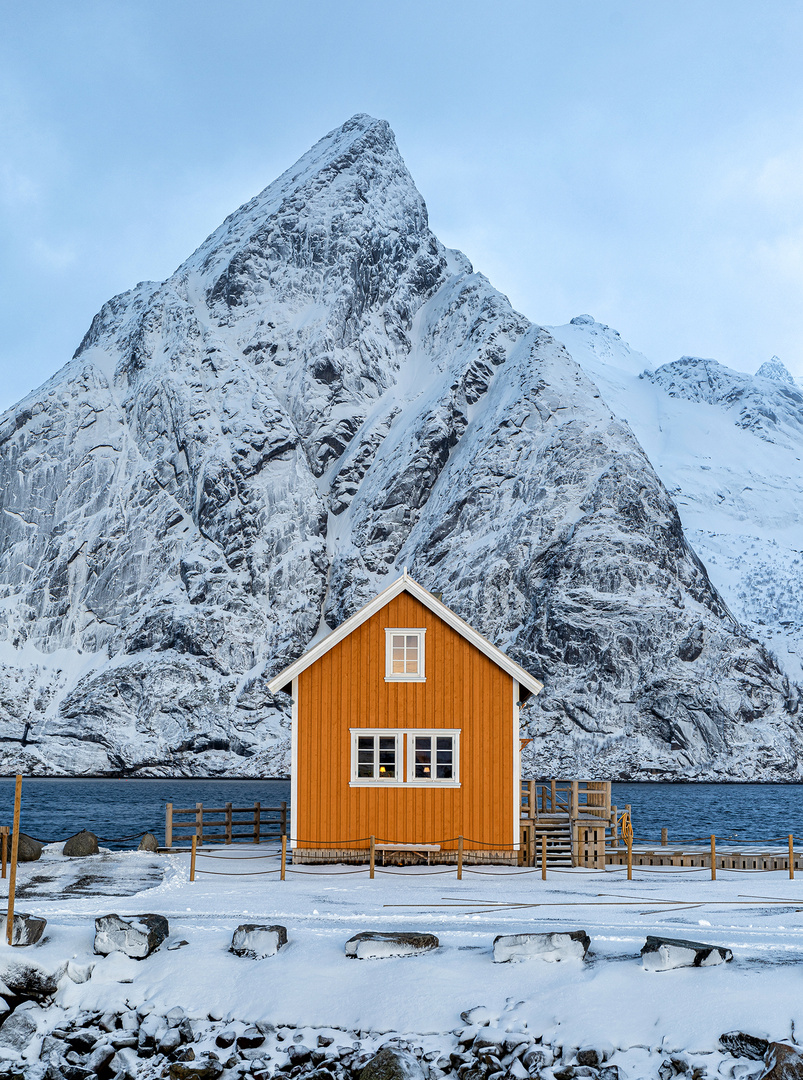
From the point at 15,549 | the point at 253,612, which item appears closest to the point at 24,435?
→ the point at 15,549

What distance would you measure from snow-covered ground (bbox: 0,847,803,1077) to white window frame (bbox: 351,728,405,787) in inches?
307

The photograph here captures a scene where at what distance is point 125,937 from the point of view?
15.4 metres

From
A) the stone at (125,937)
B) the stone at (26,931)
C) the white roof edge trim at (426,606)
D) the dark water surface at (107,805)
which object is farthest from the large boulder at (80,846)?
the stone at (125,937)

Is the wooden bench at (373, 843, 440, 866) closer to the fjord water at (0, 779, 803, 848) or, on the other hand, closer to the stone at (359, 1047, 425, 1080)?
the fjord water at (0, 779, 803, 848)

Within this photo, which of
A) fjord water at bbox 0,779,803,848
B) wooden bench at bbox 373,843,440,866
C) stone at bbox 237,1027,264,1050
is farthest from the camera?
fjord water at bbox 0,779,803,848

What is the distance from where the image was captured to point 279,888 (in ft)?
75.0

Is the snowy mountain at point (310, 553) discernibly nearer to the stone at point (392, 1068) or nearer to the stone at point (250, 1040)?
the stone at point (250, 1040)

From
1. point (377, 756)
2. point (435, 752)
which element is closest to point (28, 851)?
point (377, 756)

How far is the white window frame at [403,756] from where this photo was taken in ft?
94.9

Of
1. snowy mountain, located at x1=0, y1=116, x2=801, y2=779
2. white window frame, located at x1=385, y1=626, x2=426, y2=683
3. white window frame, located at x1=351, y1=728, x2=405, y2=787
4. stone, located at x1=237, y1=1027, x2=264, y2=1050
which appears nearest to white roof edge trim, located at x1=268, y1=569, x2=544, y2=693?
white window frame, located at x1=385, y1=626, x2=426, y2=683

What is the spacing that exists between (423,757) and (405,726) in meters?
1.00

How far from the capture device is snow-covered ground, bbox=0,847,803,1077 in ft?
41.4

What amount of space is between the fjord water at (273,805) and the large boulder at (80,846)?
6.11 metres

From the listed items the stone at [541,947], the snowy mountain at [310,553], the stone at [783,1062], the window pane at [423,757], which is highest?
the snowy mountain at [310,553]
